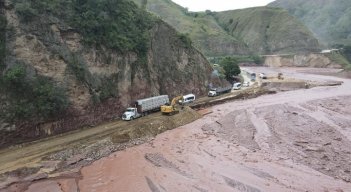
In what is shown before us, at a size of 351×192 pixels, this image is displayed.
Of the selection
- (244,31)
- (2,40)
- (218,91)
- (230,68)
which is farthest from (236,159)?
(244,31)

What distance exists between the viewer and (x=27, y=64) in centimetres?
4238

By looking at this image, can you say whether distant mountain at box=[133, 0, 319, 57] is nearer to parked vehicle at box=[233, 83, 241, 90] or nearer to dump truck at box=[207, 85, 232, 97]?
parked vehicle at box=[233, 83, 241, 90]

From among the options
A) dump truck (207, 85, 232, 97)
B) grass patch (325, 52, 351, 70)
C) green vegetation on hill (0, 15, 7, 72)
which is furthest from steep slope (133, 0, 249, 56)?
green vegetation on hill (0, 15, 7, 72)

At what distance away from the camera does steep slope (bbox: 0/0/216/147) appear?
135 feet

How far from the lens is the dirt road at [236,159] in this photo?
100 feet

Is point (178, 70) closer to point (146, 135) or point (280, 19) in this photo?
point (146, 135)

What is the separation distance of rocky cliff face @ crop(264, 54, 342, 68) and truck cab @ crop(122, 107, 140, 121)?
102314 millimetres

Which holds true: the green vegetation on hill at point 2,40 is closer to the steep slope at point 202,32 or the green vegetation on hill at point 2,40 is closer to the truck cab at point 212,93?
the truck cab at point 212,93

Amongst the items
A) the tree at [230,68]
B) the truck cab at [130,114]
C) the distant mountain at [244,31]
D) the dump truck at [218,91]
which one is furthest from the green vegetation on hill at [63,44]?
the distant mountain at [244,31]

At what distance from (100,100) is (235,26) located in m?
148

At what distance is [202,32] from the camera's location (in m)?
143

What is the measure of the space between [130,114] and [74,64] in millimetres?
9750

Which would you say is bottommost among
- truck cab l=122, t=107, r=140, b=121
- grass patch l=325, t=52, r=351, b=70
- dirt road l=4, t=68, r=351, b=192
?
dirt road l=4, t=68, r=351, b=192

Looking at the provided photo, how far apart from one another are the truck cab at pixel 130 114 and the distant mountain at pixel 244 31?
82.4 m
